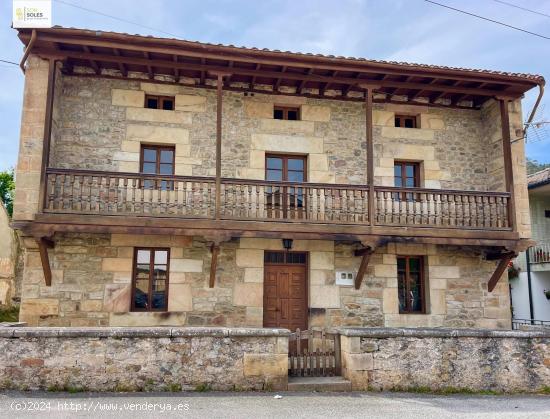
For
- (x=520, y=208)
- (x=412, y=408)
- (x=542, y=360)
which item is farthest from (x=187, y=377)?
(x=520, y=208)

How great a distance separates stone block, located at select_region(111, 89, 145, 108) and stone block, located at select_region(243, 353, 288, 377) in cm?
596

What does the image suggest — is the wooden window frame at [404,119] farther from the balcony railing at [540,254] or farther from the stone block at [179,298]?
the balcony railing at [540,254]

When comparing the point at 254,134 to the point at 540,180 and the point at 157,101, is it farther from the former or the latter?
the point at 540,180

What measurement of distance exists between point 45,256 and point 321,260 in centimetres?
536

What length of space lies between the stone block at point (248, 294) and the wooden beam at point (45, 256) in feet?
11.5

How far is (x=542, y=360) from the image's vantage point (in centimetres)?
750

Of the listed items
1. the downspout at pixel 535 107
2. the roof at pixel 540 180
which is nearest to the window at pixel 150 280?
the downspout at pixel 535 107

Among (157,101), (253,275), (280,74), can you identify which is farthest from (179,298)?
(280,74)

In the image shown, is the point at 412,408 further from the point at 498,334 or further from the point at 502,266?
the point at 502,266

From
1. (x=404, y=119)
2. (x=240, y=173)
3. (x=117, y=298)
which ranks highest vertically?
(x=404, y=119)

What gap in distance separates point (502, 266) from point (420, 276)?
67.2 inches

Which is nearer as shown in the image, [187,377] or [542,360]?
[187,377]

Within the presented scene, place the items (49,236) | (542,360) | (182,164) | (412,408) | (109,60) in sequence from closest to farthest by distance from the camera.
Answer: (412,408) < (542,360) < (49,236) < (109,60) < (182,164)

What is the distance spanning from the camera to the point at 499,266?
10.5m
